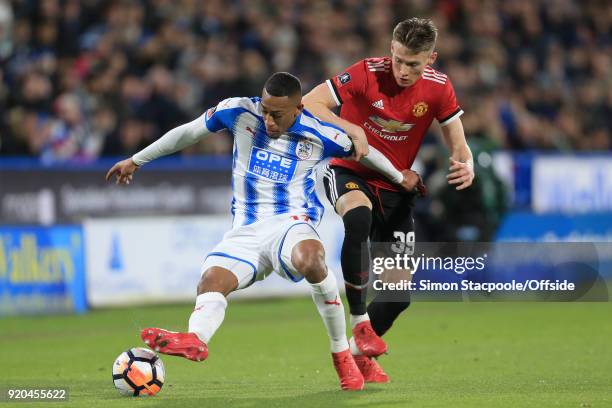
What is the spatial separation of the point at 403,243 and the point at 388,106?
106 centimetres

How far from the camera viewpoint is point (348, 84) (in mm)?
8289

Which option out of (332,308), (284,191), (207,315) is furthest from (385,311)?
(207,315)

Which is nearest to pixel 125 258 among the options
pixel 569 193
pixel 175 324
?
pixel 175 324

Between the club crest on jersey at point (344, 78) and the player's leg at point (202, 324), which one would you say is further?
the club crest on jersey at point (344, 78)

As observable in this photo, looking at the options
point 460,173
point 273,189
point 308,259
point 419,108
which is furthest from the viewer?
point 419,108

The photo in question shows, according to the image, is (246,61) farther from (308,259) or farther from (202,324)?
(202,324)

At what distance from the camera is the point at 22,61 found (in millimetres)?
15984

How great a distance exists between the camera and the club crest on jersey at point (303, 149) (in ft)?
24.9

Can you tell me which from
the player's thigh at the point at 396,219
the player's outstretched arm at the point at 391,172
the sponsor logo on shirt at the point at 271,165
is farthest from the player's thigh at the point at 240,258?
the player's thigh at the point at 396,219

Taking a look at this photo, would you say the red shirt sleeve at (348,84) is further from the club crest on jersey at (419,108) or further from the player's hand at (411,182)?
the player's hand at (411,182)

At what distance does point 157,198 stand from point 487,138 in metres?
5.04

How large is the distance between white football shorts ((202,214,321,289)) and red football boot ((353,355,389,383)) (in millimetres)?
1109

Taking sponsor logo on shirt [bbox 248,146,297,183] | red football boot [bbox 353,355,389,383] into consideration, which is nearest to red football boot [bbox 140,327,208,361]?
sponsor logo on shirt [bbox 248,146,297,183]

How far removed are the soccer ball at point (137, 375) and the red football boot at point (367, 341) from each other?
4.51 feet
